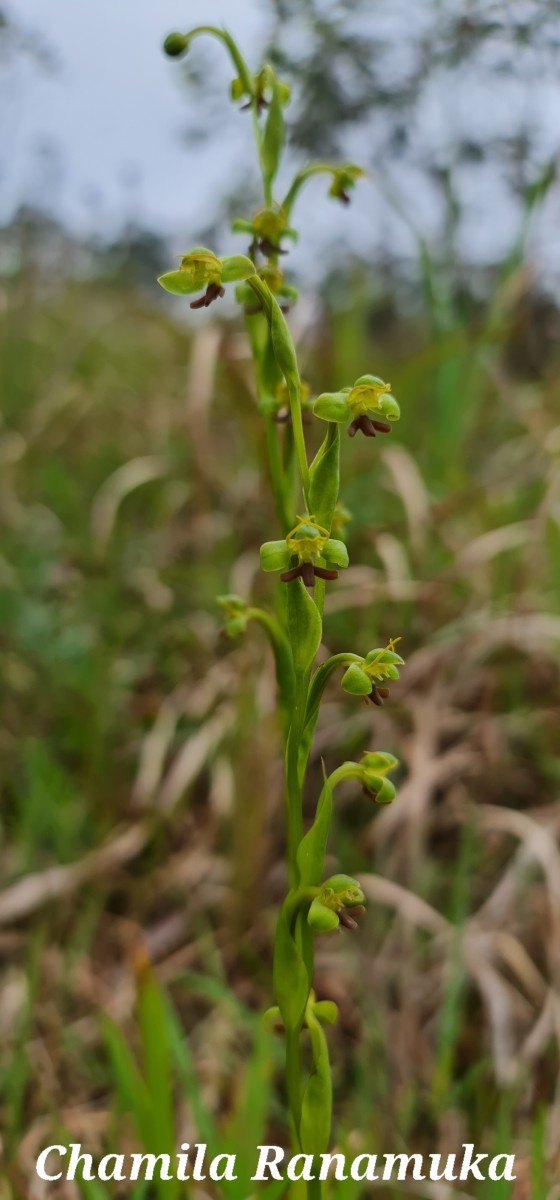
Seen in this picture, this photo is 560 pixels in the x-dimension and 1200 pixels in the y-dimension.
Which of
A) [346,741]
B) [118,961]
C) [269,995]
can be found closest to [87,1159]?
[269,995]

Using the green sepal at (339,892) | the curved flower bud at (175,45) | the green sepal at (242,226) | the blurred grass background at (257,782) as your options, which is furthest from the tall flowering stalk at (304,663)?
the curved flower bud at (175,45)

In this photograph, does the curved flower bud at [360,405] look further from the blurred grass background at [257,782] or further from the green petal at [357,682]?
the blurred grass background at [257,782]

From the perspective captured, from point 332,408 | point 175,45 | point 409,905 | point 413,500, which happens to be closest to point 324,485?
point 332,408

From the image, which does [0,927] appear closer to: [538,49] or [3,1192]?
[3,1192]

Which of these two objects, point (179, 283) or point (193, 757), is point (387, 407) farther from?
point (193, 757)

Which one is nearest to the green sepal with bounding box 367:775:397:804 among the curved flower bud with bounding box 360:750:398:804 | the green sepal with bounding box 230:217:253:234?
the curved flower bud with bounding box 360:750:398:804

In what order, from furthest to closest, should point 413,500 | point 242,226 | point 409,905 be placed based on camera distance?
1. point 413,500
2. point 409,905
3. point 242,226
